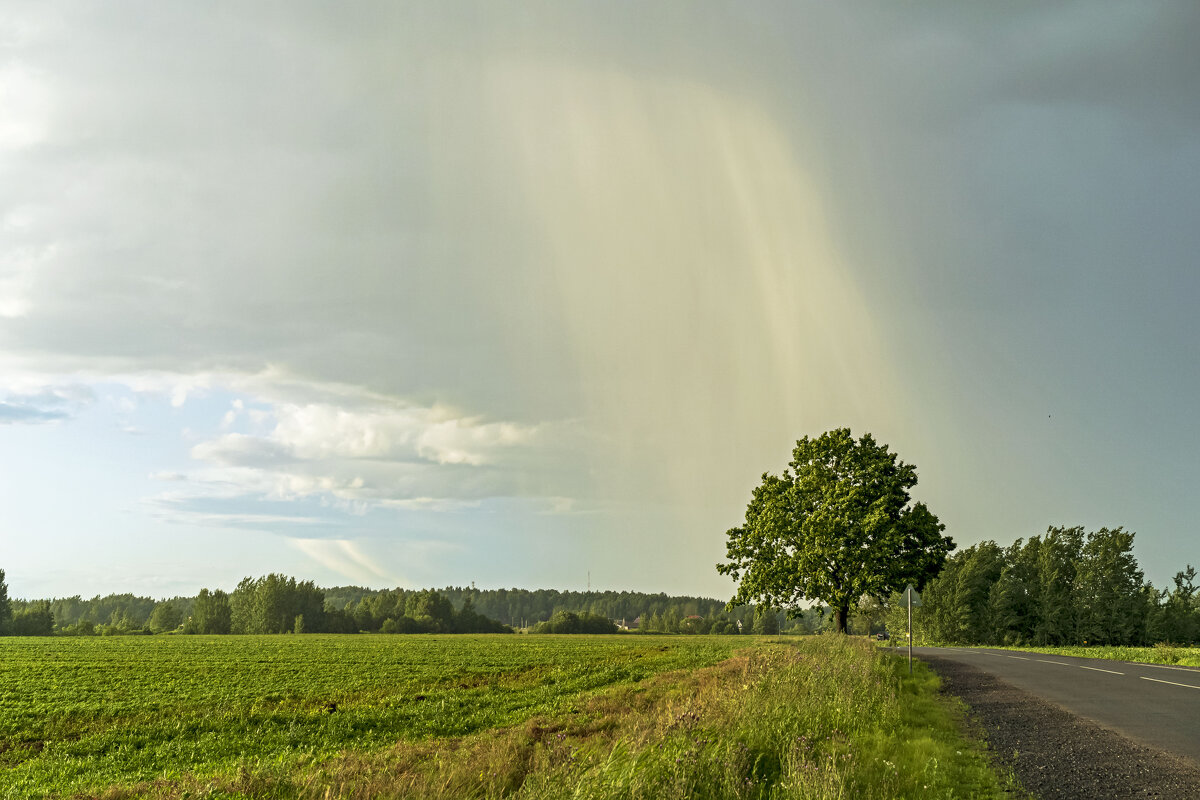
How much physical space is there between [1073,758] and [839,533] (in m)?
29.5

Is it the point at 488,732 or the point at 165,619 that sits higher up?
the point at 488,732

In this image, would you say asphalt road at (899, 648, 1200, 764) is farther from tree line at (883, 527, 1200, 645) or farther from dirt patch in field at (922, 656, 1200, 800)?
tree line at (883, 527, 1200, 645)

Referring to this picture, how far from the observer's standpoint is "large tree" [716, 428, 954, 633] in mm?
38719

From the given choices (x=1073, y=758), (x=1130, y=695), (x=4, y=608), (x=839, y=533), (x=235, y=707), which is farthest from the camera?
(x=4, y=608)

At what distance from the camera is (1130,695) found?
17.9 metres

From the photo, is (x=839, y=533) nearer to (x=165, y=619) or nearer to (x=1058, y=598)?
(x=1058, y=598)

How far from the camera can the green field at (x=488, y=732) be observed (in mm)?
8312

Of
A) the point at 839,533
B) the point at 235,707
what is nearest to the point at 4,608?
the point at 235,707

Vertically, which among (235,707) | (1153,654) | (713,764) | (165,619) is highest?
(713,764)

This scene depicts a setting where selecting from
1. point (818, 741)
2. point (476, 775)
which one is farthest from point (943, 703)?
point (476, 775)

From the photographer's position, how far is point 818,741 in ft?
32.8

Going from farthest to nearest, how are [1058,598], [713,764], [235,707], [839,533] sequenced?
1. [1058,598]
2. [839,533]
3. [235,707]
4. [713,764]

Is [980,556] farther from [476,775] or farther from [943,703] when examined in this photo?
[476,775]

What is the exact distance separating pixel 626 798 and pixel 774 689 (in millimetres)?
7698
